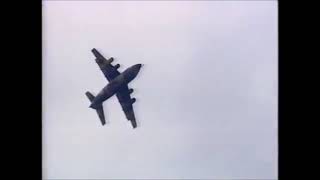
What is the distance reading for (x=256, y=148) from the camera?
191cm

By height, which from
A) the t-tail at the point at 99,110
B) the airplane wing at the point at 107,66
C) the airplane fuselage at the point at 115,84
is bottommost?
the t-tail at the point at 99,110

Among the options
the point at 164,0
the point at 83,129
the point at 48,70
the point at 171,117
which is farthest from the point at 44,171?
the point at 164,0

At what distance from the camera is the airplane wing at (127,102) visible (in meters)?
1.92

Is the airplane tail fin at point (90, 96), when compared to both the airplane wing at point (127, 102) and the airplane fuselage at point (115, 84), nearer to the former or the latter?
the airplane fuselage at point (115, 84)

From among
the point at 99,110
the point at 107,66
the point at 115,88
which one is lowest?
the point at 99,110

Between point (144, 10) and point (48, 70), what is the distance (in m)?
0.56

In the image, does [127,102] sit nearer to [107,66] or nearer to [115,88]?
[115,88]

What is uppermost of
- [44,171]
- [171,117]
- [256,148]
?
[171,117]

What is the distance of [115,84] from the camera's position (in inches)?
75.5

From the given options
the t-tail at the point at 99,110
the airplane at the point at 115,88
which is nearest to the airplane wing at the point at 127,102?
the airplane at the point at 115,88

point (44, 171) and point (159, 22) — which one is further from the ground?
point (159, 22)

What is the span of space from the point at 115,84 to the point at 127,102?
0.35 feet

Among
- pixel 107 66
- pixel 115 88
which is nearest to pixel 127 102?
pixel 115 88
